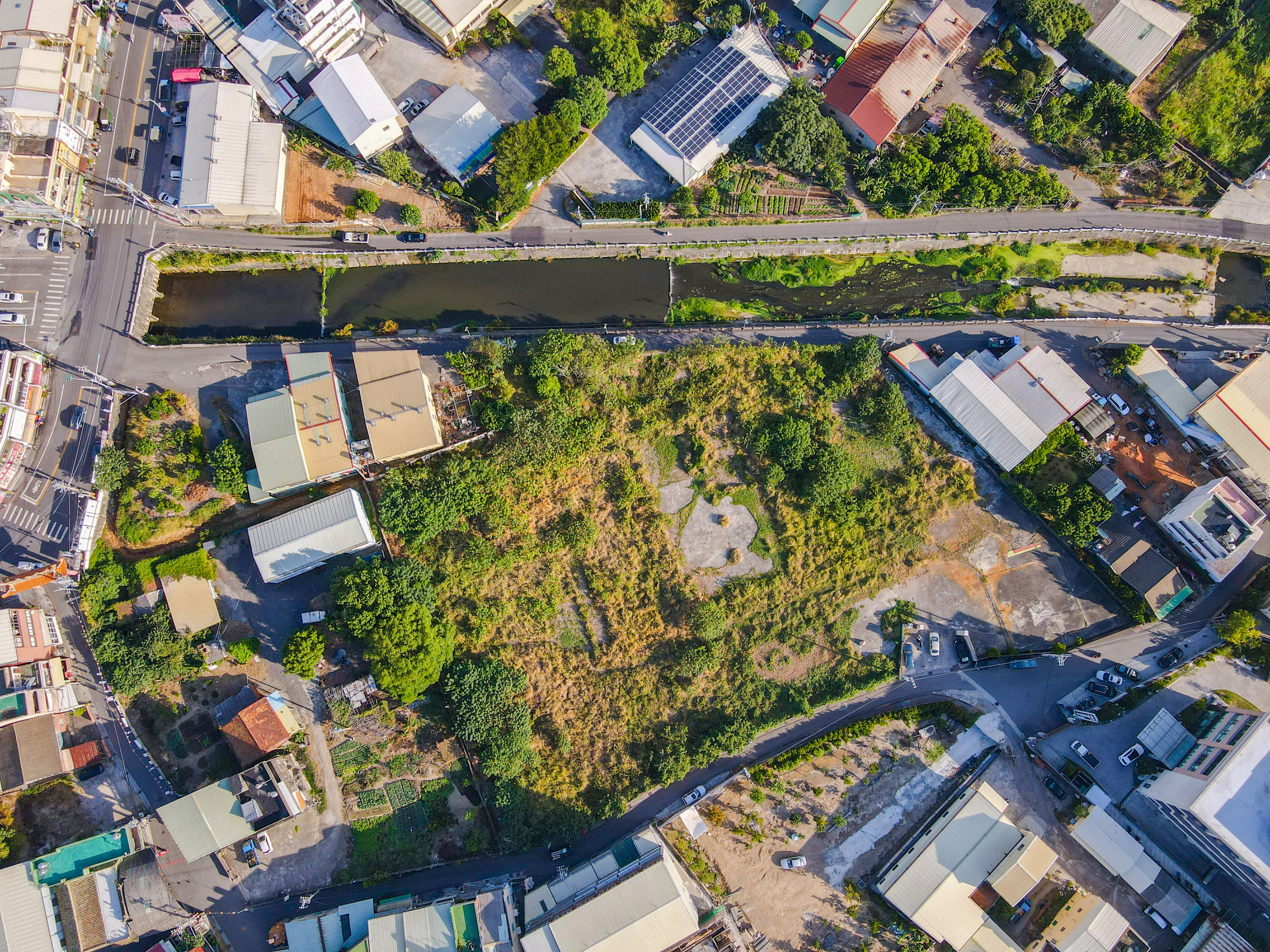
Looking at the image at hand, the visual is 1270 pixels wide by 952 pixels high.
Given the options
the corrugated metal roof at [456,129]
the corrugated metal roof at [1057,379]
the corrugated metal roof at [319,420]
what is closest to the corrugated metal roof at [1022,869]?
the corrugated metal roof at [1057,379]

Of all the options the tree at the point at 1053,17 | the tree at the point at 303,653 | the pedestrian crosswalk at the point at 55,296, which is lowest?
the tree at the point at 303,653

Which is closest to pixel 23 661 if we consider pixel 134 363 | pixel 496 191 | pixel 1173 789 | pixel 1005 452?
pixel 134 363

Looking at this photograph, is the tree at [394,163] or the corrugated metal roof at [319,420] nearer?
the corrugated metal roof at [319,420]

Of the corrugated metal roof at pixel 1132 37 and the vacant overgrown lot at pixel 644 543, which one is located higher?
the corrugated metal roof at pixel 1132 37

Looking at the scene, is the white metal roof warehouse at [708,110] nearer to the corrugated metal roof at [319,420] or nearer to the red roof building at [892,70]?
the red roof building at [892,70]

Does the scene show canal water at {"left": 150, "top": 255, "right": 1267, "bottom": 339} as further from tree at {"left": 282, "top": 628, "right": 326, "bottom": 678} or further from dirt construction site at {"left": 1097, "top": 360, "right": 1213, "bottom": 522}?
tree at {"left": 282, "top": 628, "right": 326, "bottom": 678}

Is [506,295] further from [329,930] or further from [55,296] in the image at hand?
[329,930]
